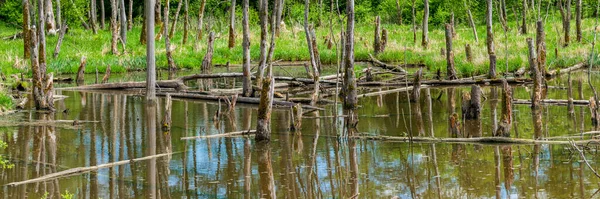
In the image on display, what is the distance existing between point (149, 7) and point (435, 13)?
3017cm

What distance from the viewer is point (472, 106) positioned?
55.3 feet

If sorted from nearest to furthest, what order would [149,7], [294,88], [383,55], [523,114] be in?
1. [523,114]
2. [149,7]
3. [294,88]
4. [383,55]

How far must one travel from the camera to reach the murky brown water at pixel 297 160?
35.7 feet

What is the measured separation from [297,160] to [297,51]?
23.3 metres

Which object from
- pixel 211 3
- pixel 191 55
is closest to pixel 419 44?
pixel 191 55

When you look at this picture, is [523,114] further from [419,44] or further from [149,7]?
[419,44]

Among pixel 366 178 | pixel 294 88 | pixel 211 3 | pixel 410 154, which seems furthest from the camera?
pixel 211 3

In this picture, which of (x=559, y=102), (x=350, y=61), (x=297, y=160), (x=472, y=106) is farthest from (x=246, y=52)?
(x=297, y=160)

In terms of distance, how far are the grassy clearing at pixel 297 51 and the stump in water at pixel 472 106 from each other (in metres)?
10.1

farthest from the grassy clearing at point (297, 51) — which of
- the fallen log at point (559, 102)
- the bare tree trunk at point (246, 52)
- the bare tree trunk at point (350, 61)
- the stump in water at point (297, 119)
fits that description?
the stump in water at point (297, 119)

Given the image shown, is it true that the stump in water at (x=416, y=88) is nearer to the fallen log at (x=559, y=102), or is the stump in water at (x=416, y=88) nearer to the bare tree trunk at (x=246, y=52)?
the fallen log at (x=559, y=102)

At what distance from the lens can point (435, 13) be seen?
159 ft

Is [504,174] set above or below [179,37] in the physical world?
below

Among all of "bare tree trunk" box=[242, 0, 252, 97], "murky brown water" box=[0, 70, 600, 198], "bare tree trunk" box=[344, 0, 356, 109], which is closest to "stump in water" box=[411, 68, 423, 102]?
"murky brown water" box=[0, 70, 600, 198]
